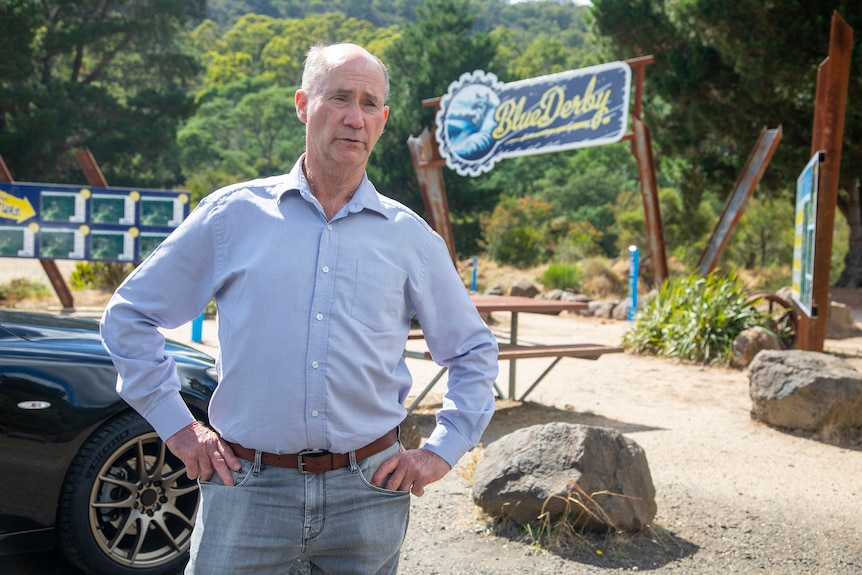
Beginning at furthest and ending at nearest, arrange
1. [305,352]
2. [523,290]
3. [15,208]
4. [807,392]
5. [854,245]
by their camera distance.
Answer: [854,245]
[523,290]
[15,208]
[807,392]
[305,352]

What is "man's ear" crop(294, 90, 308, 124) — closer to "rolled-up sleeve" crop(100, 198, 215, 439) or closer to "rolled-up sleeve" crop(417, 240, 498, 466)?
"rolled-up sleeve" crop(100, 198, 215, 439)

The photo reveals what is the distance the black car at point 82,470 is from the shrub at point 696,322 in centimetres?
779

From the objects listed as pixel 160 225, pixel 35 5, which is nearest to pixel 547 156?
pixel 35 5

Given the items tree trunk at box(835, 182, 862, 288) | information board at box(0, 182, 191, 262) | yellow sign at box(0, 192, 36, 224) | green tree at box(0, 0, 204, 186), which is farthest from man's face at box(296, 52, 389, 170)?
green tree at box(0, 0, 204, 186)

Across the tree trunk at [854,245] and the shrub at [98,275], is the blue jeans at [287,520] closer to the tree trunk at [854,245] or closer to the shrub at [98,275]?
the shrub at [98,275]

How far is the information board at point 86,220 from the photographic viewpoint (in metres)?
13.8

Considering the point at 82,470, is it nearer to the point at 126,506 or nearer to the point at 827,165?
the point at 126,506

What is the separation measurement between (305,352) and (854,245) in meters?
24.1

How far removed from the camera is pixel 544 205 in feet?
114

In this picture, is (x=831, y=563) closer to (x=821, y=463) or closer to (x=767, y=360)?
(x=821, y=463)

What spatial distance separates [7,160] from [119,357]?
32.6 metres

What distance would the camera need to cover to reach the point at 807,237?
28.5ft

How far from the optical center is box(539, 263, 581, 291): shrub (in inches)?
880

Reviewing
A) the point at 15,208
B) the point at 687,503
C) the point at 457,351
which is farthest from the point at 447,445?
the point at 15,208
